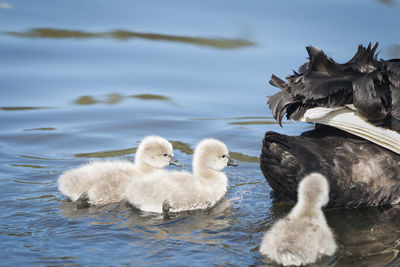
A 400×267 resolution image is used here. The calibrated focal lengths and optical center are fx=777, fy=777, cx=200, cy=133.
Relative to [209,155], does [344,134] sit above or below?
above

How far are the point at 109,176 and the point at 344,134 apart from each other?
1893mm

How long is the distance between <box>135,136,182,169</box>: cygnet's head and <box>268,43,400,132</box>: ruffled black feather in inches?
39.6

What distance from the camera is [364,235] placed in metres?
5.50

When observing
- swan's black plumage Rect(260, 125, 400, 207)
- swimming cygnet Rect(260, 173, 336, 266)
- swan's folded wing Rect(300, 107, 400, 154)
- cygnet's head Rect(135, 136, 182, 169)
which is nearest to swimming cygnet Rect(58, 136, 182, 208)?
cygnet's head Rect(135, 136, 182, 169)

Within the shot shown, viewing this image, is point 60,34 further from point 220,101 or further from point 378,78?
point 378,78

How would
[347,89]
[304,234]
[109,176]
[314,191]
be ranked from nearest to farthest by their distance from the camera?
1. [304,234]
2. [314,191]
3. [347,89]
4. [109,176]

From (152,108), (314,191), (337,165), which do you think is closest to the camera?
(314,191)

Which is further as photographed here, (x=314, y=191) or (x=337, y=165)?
(x=337, y=165)

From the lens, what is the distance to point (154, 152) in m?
6.35

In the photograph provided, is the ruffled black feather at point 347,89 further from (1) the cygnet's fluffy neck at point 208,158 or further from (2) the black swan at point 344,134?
(1) the cygnet's fluffy neck at point 208,158

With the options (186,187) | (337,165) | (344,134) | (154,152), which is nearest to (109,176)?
(154,152)

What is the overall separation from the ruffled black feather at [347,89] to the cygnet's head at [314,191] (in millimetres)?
842

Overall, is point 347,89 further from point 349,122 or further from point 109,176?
point 109,176

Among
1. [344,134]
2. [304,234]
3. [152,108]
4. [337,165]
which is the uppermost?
[152,108]
